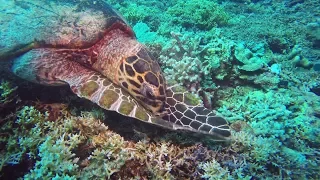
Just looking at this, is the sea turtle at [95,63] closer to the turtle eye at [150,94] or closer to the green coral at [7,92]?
the turtle eye at [150,94]

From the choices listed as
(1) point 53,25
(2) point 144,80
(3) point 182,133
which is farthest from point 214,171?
(1) point 53,25

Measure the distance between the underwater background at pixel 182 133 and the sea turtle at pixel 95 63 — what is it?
118mm

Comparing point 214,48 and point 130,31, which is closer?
point 130,31

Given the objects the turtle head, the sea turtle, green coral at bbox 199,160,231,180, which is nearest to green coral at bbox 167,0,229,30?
the sea turtle

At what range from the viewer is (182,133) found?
233 cm

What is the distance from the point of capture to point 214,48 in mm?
3451

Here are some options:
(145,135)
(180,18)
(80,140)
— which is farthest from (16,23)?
(180,18)

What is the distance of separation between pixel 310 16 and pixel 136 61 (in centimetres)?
604

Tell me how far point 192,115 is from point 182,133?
0.75 ft

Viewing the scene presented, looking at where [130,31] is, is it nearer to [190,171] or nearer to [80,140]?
[80,140]

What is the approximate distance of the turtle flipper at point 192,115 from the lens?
2146mm

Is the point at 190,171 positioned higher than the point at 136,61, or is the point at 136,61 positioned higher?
the point at 136,61

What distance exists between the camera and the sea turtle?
7.44 ft

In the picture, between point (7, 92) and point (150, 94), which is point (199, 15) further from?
point (7, 92)
